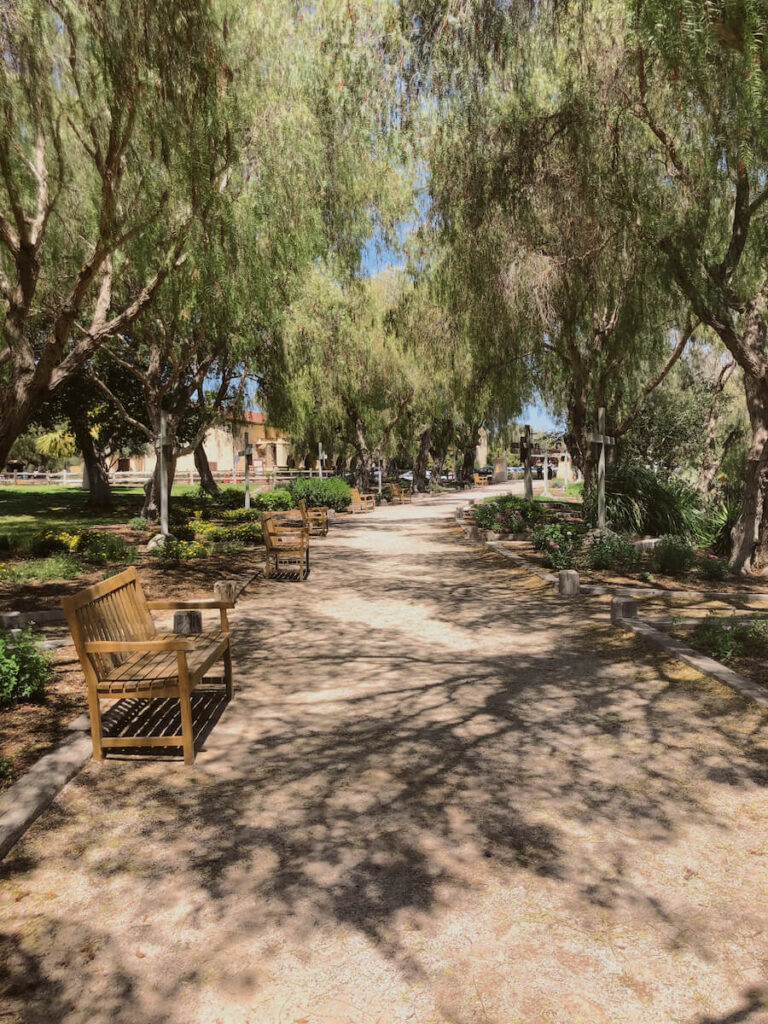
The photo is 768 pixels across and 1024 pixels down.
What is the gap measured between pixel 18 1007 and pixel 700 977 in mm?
2310

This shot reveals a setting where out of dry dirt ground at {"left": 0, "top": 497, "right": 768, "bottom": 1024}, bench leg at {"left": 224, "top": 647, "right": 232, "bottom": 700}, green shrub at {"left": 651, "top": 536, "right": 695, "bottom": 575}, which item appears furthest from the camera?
green shrub at {"left": 651, "top": 536, "right": 695, "bottom": 575}

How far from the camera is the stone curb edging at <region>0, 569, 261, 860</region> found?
11.5 ft

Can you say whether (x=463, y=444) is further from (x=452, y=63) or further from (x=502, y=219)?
Answer: (x=452, y=63)

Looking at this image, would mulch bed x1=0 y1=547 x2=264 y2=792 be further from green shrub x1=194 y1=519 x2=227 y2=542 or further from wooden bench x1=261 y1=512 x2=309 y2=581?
green shrub x1=194 y1=519 x2=227 y2=542

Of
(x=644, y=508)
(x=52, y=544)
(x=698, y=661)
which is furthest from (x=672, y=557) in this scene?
(x=52, y=544)

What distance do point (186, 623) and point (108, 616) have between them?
97.6 inches

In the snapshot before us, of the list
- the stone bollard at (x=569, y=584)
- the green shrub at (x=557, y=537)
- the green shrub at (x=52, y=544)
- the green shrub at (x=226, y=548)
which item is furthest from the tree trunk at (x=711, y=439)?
the green shrub at (x=52, y=544)

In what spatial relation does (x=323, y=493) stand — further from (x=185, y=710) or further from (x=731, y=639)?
(x=185, y=710)

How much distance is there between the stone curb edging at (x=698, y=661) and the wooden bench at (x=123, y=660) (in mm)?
3845

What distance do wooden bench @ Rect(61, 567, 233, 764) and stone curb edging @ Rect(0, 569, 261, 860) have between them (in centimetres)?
16

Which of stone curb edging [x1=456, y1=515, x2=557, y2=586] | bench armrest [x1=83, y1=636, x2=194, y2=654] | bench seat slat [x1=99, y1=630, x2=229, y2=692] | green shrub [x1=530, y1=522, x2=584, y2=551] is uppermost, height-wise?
bench armrest [x1=83, y1=636, x2=194, y2=654]

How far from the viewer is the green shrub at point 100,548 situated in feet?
39.2

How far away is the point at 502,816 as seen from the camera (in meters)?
3.73

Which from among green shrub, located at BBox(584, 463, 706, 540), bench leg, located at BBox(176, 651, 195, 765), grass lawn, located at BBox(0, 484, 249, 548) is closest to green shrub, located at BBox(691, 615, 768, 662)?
bench leg, located at BBox(176, 651, 195, 765)
